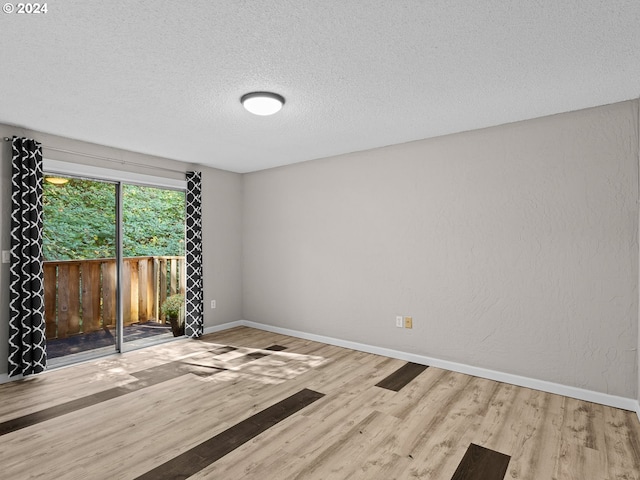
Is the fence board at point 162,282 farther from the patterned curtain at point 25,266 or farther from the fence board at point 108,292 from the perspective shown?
the patterned curtain at point 25,266

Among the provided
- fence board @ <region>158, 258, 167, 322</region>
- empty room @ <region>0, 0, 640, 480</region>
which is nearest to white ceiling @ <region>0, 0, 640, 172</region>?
empty room @ <region>0, 0, 640, 480</region>

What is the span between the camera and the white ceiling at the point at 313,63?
5.56ft

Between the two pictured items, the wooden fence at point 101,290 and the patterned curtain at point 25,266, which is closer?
the patterned curtain at point 25,266

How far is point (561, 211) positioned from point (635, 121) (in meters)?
0.84

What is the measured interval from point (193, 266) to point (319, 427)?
309 cm

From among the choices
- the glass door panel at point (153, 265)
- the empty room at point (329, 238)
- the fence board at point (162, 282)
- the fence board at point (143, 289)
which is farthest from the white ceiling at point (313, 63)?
the fence board at point (162, 282)

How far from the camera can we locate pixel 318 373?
3.52 meters

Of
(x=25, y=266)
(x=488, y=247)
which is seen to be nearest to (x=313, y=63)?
(x=488, y=247)

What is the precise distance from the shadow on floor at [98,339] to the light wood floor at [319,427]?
68 cm

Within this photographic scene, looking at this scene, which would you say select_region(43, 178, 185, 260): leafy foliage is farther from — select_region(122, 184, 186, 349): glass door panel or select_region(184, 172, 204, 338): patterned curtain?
select_region(184, 172, 204, 338): patterned curtain

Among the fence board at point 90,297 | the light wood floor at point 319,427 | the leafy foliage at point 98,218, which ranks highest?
the leafy foliage at point 98,218

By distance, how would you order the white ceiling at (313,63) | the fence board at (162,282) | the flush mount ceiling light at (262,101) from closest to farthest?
1. the white ceiling at (313,63)
2. the flush mount ceiling light at (262,101)
3. the fence board at (162,282)

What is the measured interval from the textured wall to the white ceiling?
0.37 meters

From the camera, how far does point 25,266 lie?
3350 mm
